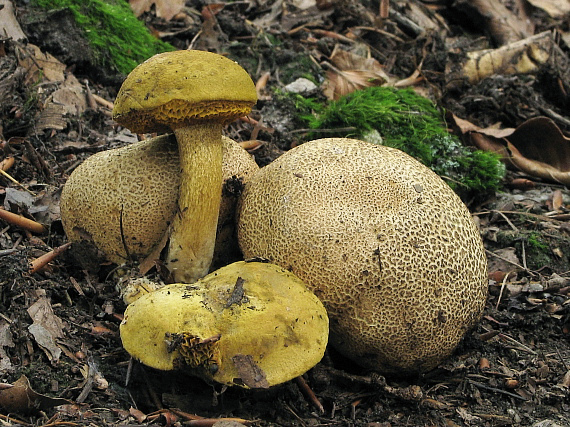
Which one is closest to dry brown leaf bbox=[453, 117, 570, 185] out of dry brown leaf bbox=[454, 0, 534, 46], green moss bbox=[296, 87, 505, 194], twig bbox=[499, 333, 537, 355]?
green moss bbox=[296, 87, 505, 194]

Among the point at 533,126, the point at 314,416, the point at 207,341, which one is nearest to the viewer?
the point at 207,341

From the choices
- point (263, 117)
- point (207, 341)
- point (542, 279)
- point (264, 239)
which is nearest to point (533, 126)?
point (542, 279)

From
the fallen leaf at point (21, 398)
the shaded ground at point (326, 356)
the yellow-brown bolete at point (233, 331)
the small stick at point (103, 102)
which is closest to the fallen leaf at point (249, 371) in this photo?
the yellow-brown bolete at point (233, 331)

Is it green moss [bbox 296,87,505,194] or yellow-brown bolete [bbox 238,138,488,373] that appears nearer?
yellow-brown bolete [bbox 238,138,488,373]

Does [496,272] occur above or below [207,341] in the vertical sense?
below

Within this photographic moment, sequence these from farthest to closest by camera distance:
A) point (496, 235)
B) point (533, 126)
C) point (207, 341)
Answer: point (533, 126)
point (496, 235)
point (207, 341)

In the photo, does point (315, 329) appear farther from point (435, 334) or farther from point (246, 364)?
point (435, 334)

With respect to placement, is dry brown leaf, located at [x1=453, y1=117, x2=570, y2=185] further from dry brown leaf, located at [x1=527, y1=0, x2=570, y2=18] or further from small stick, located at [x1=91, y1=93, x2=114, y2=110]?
dry brown leaf, located at [x1=527, y1=0, x2=570, y2=18]
